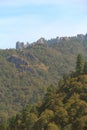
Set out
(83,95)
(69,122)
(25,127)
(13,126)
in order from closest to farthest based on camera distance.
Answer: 1. (69,122)
2. (83,95)
3. (25,127)
4. (13,126)

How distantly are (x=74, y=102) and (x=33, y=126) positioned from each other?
16924 millimetres

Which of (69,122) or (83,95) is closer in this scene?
(69,122)

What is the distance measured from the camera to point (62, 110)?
126438mm

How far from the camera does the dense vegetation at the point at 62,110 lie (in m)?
122

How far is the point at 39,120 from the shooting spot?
128 m

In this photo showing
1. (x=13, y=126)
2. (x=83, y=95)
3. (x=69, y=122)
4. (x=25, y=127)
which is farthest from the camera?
(x=13, y=126)

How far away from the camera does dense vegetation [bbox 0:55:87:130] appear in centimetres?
12169

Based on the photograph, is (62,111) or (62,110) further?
(62,110)

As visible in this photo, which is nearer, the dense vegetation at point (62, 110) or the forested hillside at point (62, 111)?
the forested hillside at point (62, 111)

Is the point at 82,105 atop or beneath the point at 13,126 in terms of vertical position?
atop

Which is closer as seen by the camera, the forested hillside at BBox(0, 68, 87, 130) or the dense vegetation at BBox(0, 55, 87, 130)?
the forested hillside at BBox(0, 68, 87, 130)

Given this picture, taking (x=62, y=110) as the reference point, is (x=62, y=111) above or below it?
below

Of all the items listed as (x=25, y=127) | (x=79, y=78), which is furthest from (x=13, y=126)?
(x=79, y=78)

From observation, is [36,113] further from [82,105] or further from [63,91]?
[82,105]
